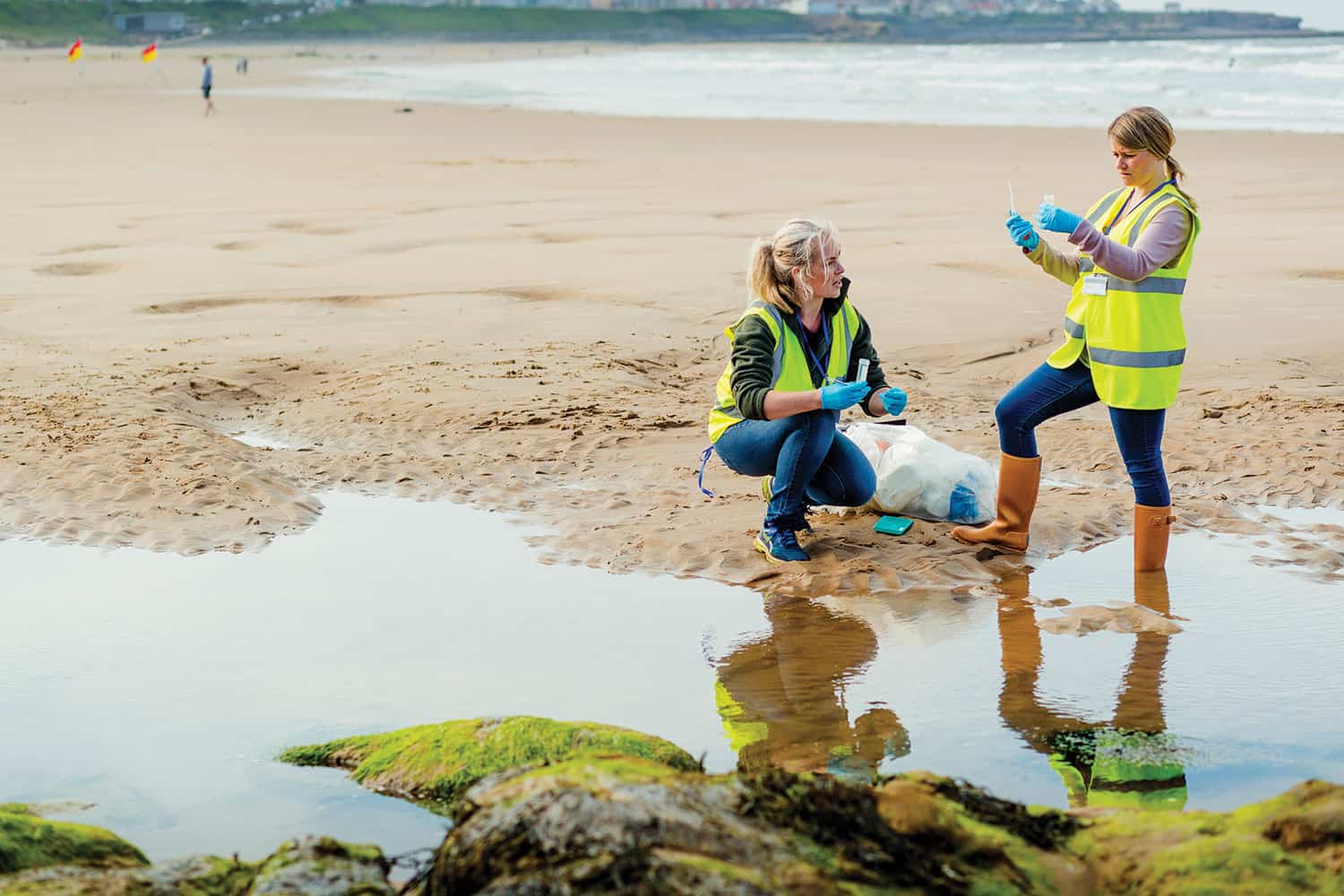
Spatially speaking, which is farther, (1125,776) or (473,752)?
(1125,776)

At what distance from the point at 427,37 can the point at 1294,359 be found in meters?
109

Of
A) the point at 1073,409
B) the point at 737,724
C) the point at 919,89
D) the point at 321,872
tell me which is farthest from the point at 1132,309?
the point at 919,89

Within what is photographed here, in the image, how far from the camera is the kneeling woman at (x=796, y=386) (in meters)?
5.43

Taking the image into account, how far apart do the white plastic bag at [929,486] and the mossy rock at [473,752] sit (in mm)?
2694

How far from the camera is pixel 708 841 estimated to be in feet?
8.54

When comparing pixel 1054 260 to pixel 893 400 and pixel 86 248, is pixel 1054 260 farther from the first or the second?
pixel 86 248

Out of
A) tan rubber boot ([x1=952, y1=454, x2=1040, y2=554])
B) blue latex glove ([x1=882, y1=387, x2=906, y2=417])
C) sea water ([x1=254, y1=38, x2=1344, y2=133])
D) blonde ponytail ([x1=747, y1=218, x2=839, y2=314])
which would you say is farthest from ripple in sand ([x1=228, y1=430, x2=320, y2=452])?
sea water ([x1=254, y1=38, x2=1344, y2=133])

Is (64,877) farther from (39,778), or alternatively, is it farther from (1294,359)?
(1294,359)

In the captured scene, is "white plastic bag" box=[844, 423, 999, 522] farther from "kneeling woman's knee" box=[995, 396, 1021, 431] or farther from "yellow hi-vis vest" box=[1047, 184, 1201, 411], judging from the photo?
Answer: "yellow hi-vis vest" box=[1047, 184, 1201, 411]

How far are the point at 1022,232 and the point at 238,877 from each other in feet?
11.7

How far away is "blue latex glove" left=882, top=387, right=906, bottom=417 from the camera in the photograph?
213 inches

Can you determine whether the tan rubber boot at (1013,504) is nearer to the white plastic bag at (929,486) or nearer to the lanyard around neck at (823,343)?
the white plastic bag at (929,486)

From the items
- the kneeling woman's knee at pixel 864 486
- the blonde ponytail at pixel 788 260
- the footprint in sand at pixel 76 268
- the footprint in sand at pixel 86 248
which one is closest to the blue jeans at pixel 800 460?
the kneeling woman's knee at pixel 864 486

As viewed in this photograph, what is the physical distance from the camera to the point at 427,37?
111000 millimetres
